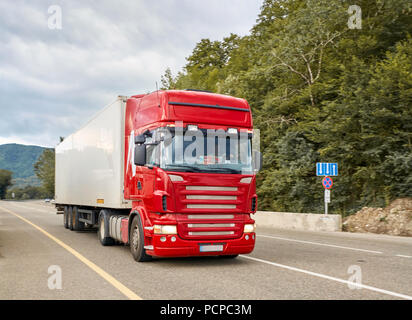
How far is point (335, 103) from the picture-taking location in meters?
23.2

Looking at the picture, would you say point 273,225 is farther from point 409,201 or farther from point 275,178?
point 409,201

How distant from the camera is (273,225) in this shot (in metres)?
23.8

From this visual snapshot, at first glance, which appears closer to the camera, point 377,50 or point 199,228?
point 199,228

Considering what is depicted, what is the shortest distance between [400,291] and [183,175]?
13.3ft

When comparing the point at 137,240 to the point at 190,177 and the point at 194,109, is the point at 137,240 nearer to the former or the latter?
the point at 190,177

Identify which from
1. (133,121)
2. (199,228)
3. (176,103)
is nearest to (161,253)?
(199,228)

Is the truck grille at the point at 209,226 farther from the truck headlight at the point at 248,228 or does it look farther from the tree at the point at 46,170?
the tree at the point at 46,170

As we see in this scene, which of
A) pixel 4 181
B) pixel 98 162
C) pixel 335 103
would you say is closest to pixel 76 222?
pixel 98 162

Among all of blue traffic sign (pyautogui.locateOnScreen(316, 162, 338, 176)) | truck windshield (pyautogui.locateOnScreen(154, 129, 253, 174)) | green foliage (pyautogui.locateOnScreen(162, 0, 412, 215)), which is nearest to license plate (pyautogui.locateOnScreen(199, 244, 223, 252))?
truck windshield (pyautogui.locateOnScreen(154, 129, 253, 174))

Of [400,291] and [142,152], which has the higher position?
[142,152]

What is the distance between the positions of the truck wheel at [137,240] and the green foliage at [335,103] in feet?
44.2

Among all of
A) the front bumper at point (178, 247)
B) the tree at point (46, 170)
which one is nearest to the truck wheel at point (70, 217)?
the front bumper at point (178, 247)

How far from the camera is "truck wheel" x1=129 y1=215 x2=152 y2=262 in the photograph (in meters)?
9.20

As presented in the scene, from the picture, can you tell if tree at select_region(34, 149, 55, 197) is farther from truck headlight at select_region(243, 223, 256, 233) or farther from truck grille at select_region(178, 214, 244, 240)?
truck grille at select_region(178, 214, 244, 240)
